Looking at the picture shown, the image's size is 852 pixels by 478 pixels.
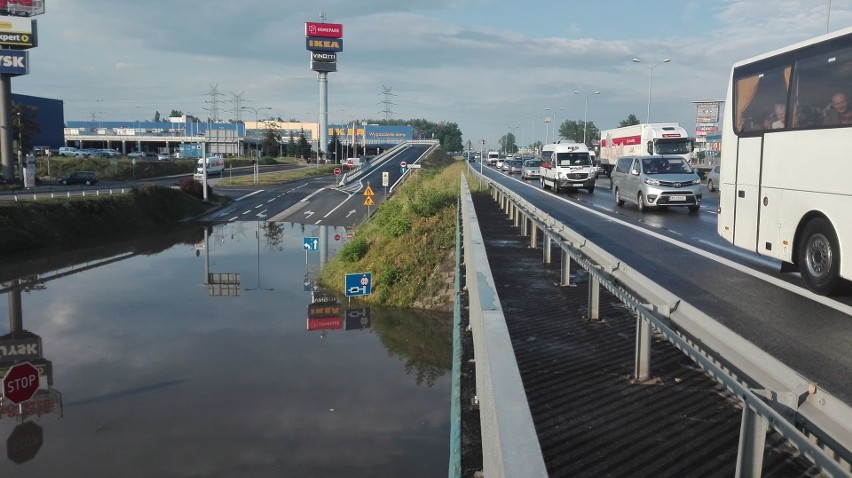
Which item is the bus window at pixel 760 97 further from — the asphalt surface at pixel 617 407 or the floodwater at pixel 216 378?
the floodwater at pixel 216 378

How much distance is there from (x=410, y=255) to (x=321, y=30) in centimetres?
11525

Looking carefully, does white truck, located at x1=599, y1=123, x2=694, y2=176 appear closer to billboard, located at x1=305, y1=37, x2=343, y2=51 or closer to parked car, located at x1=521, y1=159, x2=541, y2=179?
parked car, located at x1=521, y1=159, x2=541, y2=179

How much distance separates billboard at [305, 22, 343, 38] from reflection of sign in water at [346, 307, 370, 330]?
115 meters

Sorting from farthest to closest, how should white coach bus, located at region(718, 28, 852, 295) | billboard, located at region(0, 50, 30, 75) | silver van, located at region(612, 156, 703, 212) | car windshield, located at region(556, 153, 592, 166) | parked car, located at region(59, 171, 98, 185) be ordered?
parked car, located at region(59, 171, 98, 185) → billboard, located at region(0, 50, 30, 75) → car windshield, located at region(556, 153, 592, 166) → silver van, located at region(612, 156, 703, 212) → white coach bus, located at region(718, 28, 852, 295)

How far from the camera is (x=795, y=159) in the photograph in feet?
32.0

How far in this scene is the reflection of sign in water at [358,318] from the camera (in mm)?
26000

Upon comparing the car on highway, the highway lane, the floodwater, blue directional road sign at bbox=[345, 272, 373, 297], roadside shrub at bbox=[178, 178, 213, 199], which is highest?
the car on highway

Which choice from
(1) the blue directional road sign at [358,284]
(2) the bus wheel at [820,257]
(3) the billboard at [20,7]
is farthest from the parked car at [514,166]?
(2) the bus wheel at [820,257]

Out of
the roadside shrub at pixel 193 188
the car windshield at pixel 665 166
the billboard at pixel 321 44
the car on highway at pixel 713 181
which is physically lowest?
the roadside shrub at pixel 193 188

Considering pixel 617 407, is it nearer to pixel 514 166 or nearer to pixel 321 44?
pixel 514 166

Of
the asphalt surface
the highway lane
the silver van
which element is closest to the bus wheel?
the highway lane

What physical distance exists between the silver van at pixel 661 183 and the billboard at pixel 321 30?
117 metres

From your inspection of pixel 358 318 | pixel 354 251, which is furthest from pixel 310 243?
pixel 358 318

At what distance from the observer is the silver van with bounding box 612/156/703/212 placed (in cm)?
2312
